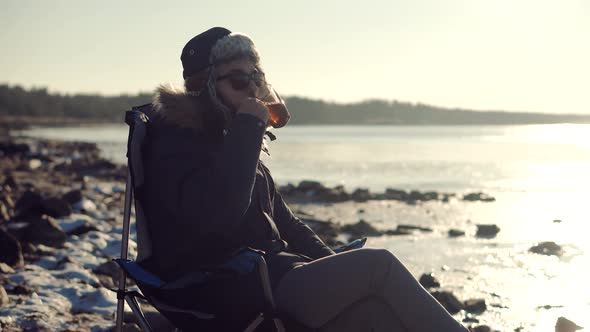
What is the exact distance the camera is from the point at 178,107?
372 centimetres

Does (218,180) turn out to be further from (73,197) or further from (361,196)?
(361,196)

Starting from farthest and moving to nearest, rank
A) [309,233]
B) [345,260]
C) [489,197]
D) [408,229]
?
[489,197], [408,229], [309,233], [345,260]

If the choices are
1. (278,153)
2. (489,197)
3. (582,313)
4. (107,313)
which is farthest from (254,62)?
(278,153)

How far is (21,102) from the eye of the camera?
11881 cm

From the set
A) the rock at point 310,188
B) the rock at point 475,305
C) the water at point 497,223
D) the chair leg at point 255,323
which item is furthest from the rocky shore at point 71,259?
the rock at point 310,188

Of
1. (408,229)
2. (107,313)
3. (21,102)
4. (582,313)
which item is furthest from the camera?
(21,102)

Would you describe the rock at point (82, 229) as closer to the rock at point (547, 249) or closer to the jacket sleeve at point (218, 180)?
the rock at point (547, 249)

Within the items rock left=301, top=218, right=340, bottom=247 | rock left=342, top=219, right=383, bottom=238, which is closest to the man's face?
rock left=301, top=218, right=340, bottom=247

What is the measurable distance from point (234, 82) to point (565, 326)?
4.12 metres

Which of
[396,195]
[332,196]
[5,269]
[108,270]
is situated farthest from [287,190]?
[5,269]

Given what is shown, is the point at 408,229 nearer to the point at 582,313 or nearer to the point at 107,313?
the point at 582,313

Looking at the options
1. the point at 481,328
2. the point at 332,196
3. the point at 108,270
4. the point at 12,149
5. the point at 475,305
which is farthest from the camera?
the point at 12,149

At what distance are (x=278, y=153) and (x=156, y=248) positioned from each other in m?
37.8

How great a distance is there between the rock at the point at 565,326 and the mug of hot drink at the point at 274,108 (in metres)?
3.73
